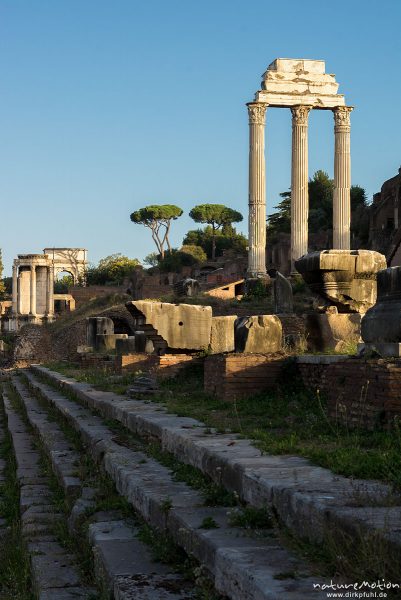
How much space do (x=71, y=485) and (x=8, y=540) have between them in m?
0.69

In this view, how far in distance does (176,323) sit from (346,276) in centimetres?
283

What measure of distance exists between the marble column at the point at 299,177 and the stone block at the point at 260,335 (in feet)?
94.5

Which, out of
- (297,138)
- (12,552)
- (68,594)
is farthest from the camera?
(297,138)

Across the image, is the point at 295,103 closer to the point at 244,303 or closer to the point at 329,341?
the point at 244,303

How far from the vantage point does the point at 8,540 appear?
5.95 m

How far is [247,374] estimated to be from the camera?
352 inches

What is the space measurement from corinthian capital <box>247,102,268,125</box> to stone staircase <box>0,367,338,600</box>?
31455 millimetres

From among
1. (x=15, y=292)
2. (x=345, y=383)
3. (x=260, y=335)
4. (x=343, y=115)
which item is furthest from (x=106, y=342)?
(x=15, y=292)

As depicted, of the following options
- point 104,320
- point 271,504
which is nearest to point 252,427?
point 271,504

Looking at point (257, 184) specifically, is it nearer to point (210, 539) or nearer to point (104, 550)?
point (104, 550)

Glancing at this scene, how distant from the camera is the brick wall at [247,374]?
888 centimetres

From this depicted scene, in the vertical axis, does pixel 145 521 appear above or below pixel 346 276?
below

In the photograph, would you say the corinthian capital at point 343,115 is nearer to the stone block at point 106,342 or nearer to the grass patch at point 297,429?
the stone block at point 106,342

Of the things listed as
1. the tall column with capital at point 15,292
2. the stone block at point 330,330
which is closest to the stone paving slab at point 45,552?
the stone block at point 330,330
